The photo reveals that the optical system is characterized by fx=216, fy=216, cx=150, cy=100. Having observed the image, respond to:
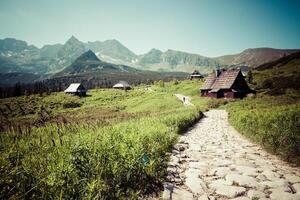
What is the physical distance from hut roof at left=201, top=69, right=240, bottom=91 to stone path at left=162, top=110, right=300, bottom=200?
45.8 metres

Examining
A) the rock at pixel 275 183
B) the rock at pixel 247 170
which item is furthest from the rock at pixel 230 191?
the rock at pixel 247 170

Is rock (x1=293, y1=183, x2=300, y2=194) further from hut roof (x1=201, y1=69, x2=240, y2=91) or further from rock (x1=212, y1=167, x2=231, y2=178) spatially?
hut roof (x1=201, y1=69, x2=240, y2=91)

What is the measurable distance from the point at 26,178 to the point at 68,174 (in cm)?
67

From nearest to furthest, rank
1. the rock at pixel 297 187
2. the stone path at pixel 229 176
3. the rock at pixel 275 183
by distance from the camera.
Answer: the stone path at pixel 229 176 < the rock at pixel 297 187 < the rock at pixel 275 183

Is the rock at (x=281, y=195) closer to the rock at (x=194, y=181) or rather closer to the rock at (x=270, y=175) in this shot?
the rock at (x=270, y=175)

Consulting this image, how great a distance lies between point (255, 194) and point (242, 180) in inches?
31.9

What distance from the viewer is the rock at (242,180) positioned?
18.1 feet

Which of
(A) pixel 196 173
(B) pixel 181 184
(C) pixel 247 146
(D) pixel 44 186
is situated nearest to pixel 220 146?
(C) pixel 247 146

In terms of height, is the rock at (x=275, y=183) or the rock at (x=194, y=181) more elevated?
the rock at (x=275, y=183)

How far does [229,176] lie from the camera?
6.09 m

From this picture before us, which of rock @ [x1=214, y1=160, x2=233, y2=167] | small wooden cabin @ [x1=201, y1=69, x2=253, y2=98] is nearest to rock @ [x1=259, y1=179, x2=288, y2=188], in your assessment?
rock @ [x1=214, y1=160, x2=233, y2=167]

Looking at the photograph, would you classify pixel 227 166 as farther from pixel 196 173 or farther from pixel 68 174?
pixel 68 174

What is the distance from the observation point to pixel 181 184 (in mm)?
5590

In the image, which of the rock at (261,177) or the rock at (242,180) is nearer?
the rock at (242,180)
